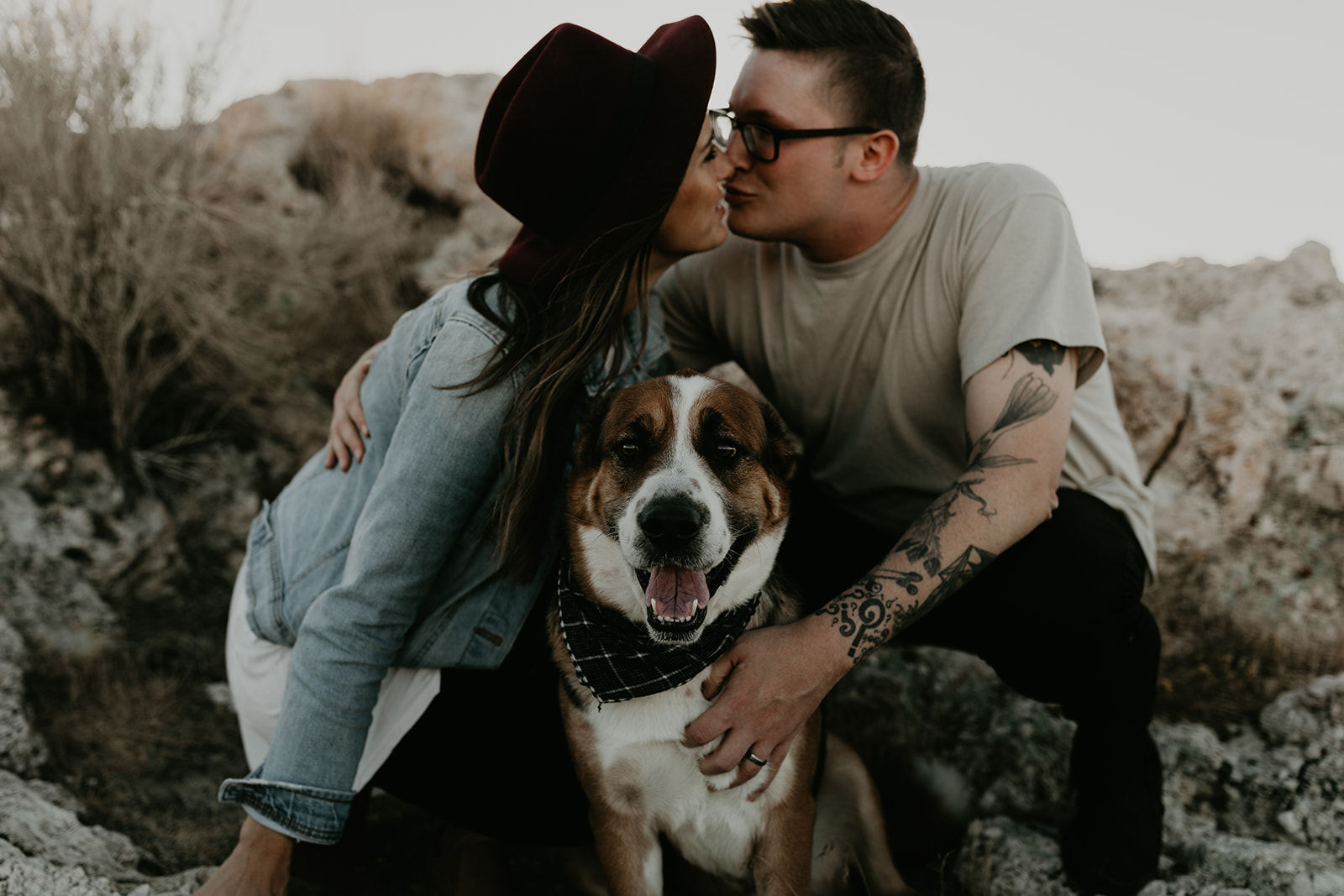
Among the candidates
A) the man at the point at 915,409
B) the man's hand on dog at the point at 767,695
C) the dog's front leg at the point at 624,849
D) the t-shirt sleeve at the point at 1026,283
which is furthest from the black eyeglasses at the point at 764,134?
the dog's front leg at the point at 624,849

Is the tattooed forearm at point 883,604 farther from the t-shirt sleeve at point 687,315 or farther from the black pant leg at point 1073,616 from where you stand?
the t-shirt sleeve at point 687,315

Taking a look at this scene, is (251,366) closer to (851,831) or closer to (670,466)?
(670,466)

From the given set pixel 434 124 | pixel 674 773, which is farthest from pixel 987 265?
pixel 434 124

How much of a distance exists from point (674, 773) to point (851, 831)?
2.75 ft

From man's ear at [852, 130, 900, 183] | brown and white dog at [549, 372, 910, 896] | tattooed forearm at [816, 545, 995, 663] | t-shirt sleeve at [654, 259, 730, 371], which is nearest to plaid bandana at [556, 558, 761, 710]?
brown and white dog at [549, 372, 910, 896]

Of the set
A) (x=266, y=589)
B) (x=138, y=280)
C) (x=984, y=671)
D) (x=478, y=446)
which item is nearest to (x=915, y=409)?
(x=984, y=671)

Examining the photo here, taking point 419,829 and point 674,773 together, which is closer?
point 674,773

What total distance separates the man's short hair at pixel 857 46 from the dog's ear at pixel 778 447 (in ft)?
3.48

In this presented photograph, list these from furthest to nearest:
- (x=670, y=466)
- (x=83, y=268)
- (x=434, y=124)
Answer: (x=434, y=124)
(x=83, y=268)
(x=670, y=466)

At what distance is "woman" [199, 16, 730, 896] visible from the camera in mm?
2078

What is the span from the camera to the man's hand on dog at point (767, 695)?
7.03 feet

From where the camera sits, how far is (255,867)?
2.04m

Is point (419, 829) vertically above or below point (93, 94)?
below

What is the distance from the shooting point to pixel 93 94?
4.24 m
